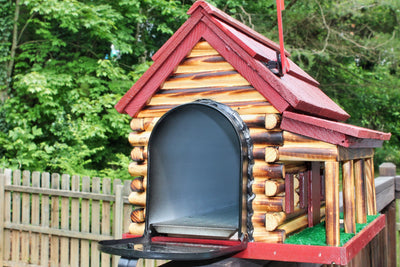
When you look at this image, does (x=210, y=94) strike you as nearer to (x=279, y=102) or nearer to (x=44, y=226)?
(x=279, y=102)

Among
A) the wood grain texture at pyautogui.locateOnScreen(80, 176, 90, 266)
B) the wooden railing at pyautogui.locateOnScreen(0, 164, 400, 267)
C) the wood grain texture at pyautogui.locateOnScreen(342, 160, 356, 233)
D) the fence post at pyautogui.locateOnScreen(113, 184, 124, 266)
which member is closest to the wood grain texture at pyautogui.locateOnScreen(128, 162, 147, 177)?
the wood grain texture at pyautogui.locateOnScreen(342, 160, 356, 233)

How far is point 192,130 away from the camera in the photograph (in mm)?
2920

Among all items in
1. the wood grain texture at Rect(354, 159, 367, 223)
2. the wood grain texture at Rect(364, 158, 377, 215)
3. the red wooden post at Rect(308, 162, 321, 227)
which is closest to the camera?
the red wooden post at Rect(308, 162, 321, 227)

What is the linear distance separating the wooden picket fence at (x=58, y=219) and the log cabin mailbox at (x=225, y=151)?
258cm

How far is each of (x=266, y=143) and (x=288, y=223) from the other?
0.53 m

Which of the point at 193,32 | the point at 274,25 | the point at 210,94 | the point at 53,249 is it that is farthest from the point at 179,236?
the point at 274,25

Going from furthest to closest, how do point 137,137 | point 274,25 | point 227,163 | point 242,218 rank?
point 274,25
point 227,163
point 137,137
point 242,218

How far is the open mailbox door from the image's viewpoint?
2098mm

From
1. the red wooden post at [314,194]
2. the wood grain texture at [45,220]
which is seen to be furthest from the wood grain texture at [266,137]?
the wood grain texture at [45,220]

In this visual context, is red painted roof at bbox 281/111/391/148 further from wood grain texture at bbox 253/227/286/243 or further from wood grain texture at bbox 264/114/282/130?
wood grain texture at bbox 253/227/286/243

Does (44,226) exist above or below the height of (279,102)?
below

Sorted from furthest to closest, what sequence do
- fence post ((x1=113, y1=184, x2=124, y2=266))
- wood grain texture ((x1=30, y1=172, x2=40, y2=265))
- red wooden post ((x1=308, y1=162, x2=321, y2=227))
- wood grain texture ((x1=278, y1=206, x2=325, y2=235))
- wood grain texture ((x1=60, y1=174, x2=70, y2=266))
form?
wood grain texture ((x1=30, y1=172, x2=40, y2=265)) < wood grain texture ((x1=60, y1=174, x2=70, y2=266)) < fence post ((x1=113, y1=184, x2=124, y2=266)) < red wooden post ((x1=308, y1=162, x2=321, y2=227)) < wood grain texture ((x1=278, y1=206, x2=325, y2=235))

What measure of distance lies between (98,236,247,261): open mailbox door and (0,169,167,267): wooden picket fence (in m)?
2.79

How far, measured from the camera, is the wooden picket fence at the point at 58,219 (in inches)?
226
